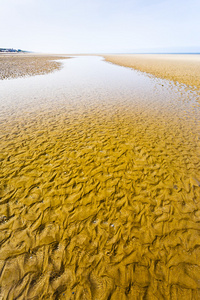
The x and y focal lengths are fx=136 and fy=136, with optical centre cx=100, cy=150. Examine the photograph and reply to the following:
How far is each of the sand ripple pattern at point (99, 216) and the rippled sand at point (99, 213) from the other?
3 centimetres

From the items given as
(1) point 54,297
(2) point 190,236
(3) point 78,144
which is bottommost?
(1) point 54,297

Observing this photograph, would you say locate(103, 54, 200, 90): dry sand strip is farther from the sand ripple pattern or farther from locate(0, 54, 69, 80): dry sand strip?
locate(0, 54, 69, 80): dry sand strip

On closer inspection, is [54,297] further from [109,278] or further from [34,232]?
[34,232]

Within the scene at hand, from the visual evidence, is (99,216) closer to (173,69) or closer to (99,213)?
(99,213)

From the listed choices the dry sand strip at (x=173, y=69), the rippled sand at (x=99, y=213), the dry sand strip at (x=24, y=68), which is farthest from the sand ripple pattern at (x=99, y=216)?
the dry sand strip at (x=24, y=68)

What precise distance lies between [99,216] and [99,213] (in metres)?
0.12

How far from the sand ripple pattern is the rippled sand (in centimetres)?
3

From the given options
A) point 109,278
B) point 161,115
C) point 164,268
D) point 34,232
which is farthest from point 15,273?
point 161,115

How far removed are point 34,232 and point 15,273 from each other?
106 centimetres

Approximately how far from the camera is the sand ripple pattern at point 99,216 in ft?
12.1

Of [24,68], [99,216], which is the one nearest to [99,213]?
[99,216]

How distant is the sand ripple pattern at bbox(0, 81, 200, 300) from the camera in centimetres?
369

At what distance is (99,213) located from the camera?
5.21 m

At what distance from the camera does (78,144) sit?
28.8 ft
